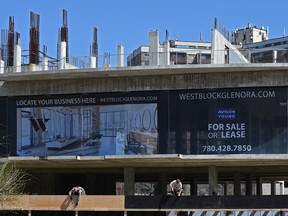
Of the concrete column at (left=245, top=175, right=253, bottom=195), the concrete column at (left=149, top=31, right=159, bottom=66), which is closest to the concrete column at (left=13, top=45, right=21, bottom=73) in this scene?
the concrete column at (left=149, top=31, right=159, bottom=66)

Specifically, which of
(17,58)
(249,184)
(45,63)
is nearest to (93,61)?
(45,63)

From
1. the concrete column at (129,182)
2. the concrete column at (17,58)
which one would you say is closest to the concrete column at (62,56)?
the concrete column at (17,58)

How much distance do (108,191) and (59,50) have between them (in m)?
14.4

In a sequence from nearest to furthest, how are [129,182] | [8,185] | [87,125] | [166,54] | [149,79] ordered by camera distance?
1. [8,185]
2. [149,79]
3. [87,125]
4. [166,54]
5. [129,182]

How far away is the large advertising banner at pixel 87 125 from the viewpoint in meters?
32.4

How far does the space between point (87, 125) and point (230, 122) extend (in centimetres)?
756

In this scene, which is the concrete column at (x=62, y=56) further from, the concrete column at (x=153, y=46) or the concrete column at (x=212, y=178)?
the concrete column at (x=212, y=178)

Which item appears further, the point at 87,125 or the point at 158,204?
the point at 87,125

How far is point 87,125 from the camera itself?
33.2m

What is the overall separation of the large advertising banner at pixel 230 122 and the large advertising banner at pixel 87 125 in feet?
4.87

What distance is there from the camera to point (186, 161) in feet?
107

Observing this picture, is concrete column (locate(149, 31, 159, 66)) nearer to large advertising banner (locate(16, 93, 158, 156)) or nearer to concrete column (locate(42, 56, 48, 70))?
large advertising banner (locate(16, 93, 158, 156))

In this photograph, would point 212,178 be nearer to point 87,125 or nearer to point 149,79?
point 149,79

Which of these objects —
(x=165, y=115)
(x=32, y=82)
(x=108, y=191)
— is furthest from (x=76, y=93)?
(x=108, y=191)
